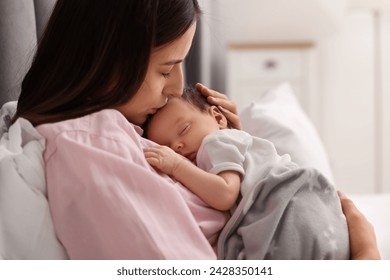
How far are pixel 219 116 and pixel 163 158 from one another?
172 millimetres

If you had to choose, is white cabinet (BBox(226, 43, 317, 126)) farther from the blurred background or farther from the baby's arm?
the baby's arm

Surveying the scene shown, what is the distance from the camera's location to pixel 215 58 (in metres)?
1.42

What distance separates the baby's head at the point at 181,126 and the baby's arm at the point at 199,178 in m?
0.06

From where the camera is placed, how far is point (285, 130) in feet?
3.84

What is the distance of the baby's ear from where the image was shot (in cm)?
84

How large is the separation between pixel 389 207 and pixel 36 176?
3.08 feet

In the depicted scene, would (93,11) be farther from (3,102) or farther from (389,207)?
(389,207)

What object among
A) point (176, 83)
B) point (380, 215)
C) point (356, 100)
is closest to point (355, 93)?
point (356, 100)

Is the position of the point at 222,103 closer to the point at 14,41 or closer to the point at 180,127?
the point at 180,127

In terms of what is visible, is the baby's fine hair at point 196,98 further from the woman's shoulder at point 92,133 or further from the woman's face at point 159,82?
the woman's shoulder at point 92,133

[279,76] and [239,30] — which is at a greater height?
[239,30]

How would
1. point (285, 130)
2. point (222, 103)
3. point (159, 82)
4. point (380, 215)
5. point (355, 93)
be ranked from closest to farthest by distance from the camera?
point (159, 82), point (222, 103), point (285, 130), point (380, 215), point (355, 93)

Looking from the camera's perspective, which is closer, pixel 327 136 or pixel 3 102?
pixel 3 102
